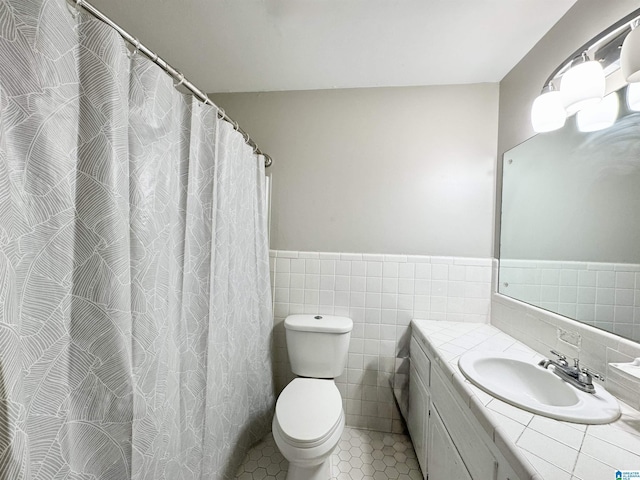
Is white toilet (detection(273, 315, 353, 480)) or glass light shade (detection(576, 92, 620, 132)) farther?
white toilet (detection(273, 315, 353, 480))

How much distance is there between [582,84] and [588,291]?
2.42 ft

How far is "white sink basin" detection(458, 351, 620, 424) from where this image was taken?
2.07ft

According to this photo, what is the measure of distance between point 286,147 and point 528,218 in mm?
1450

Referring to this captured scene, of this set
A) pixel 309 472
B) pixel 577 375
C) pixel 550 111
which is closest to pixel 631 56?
pixel 550 111

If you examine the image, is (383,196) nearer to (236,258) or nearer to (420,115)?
(420,115)

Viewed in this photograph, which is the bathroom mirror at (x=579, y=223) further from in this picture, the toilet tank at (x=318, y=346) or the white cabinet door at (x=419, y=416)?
the toilet tank at (x=318, y=346)

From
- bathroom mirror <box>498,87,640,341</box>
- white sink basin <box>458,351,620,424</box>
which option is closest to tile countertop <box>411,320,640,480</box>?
white sink basin <box>458,351,620,424</box>

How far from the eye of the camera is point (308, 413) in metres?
1.06

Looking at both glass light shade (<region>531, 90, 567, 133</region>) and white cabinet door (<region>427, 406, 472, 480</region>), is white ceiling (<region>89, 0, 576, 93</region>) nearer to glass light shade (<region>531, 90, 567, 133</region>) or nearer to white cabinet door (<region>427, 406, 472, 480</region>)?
glass light shade (<region>531, 90, 567, 133</region>)

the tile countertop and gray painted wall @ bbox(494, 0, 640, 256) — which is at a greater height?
gray painted wall @ bbox(494, 0, 640, 256)

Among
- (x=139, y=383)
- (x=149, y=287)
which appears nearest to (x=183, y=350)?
(x=139, y=383)

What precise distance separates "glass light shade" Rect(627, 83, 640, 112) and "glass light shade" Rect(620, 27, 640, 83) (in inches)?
3.1

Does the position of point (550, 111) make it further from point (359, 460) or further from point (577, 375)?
point (359, 460)

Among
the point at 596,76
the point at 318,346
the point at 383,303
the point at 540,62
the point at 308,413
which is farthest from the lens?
the point at 383,303
